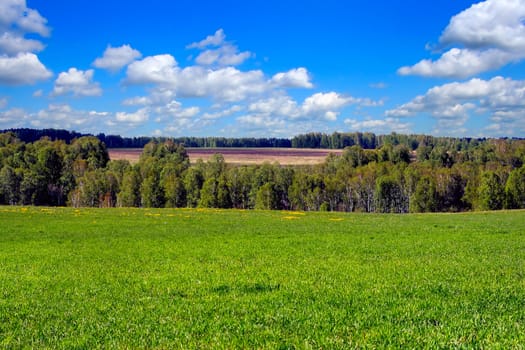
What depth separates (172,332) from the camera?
10.0 meters

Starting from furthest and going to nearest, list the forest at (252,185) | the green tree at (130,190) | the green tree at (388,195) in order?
the green tree at (130,190) < the green tree at (388,195) < the forest at (252,185)

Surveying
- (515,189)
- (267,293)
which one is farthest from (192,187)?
(267,293)

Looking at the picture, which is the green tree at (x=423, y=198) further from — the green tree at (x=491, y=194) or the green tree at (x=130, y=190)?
the green tree at (x=130, y=190)

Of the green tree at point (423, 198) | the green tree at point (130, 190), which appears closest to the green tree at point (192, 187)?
the green tree at point (130, 190)

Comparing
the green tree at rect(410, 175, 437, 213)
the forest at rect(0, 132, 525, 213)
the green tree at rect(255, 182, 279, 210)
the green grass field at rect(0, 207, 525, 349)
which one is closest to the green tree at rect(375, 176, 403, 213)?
the forest at rect(0, 132, 525, 213)

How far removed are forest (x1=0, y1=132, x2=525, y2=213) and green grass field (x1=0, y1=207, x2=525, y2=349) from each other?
94.1 m

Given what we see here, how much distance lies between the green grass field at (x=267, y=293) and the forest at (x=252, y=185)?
94076 millimetres

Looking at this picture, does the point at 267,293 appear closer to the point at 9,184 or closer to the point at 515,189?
the point at 515,189

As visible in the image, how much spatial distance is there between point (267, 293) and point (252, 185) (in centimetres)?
11994

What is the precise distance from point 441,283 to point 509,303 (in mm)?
2933

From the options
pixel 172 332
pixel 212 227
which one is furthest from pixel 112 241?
pixel 172 332

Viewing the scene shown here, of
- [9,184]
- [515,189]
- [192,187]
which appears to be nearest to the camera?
[515,189]

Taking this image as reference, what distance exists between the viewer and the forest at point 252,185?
11950 centimetres

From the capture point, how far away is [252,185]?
13375cm
